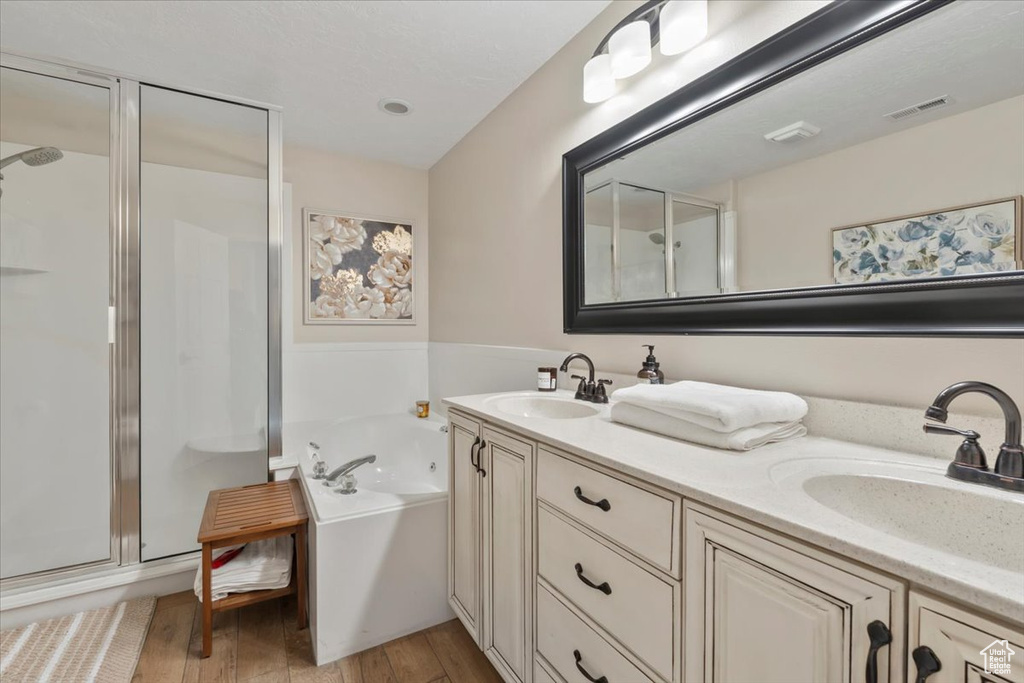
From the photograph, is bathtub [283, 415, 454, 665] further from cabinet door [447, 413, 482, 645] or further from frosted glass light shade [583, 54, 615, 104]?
frosted glass light shade [583, 54, 615, 104]

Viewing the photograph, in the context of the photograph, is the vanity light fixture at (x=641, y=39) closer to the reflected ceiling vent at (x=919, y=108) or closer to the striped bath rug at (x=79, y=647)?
the reflected ceiling vent at (x=919, y=108)

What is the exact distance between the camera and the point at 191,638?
5.70 ft

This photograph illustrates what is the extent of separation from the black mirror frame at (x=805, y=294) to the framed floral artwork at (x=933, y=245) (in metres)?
0.03

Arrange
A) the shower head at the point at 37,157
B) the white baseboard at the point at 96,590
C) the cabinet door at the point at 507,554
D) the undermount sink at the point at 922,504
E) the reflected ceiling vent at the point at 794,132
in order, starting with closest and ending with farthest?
1. the undermount sink at the point at 922,504
2. the reflected ceiling vent at the point at 794,132
3. the cabinet door at the point at 507,554
4. the white baseboard at the point at 96,590
5. the shower head at the point at 37,157

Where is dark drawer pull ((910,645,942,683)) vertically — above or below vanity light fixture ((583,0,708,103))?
below

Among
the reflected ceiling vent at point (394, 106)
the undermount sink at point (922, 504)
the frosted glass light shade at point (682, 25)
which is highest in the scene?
the reflected ceiling vent at point (394, 106)

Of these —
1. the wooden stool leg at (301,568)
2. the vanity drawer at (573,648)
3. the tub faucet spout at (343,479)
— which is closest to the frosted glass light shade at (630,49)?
the vanity drawer at (573,648)

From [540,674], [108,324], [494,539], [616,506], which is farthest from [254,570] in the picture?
[616,506]

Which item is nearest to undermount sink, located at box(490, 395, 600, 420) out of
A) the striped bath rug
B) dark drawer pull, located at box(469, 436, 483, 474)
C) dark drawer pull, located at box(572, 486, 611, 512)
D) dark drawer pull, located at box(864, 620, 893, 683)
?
dark drawer pull, located at box(469, 436, 483, 474)

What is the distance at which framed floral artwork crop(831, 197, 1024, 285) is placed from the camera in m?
0.80

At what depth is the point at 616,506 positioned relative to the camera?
910mm

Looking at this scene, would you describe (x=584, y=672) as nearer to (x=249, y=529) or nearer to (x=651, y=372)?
(x=651, y=372)

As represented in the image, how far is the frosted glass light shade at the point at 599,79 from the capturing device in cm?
159

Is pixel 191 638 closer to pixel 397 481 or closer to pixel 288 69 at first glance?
pixel 397 481
